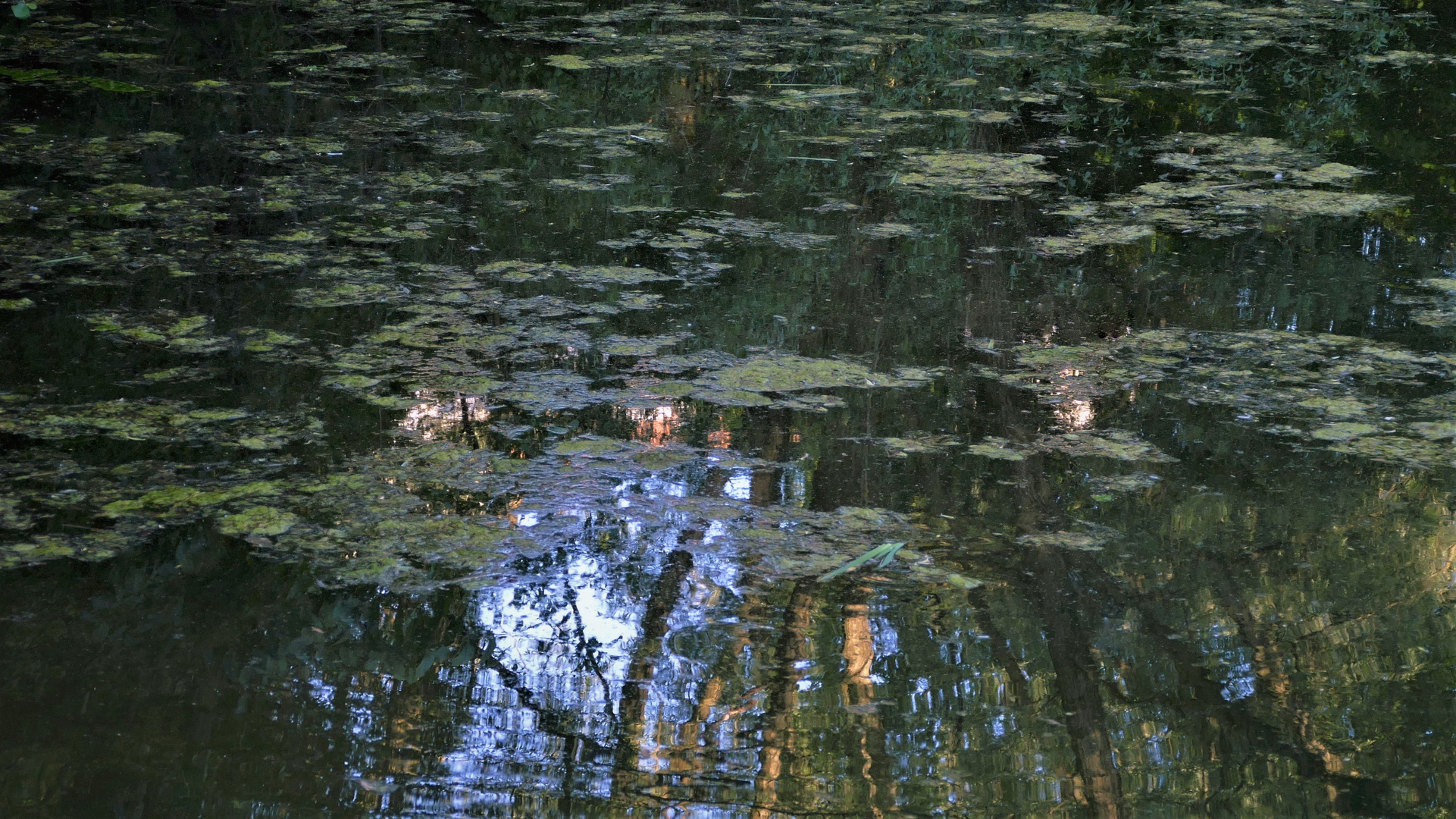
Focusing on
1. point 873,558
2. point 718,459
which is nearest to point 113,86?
point 718,459

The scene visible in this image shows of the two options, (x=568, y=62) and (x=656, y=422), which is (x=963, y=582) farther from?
(x=568, y=62)

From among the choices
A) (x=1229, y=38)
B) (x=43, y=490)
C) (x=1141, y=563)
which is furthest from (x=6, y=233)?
(x=1229, y=38)

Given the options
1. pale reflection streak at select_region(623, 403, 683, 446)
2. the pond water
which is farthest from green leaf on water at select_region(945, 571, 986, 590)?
pale reflection streak at select_region(623, 403, 683, 446)

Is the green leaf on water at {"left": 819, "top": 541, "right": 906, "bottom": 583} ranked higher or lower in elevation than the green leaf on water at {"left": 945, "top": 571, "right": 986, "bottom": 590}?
higher

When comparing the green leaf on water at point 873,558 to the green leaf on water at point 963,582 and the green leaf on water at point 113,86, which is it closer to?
the green leaf on water at point 963,582

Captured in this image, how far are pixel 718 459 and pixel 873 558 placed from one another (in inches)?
15.7

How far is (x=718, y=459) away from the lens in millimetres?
2398

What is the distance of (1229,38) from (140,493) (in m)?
5.03

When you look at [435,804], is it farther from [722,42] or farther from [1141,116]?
[722,42]

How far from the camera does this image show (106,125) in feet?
13.7

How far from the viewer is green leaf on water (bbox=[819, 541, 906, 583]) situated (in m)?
2.07

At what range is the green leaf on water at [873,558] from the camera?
2.07 meters

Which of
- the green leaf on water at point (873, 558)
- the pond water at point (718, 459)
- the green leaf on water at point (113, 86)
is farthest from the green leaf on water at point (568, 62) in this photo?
the green leaf on water at point (873, 558)

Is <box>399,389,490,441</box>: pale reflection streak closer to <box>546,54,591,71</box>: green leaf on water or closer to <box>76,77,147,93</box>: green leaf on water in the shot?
<box>76,77,147,93</box>: green leaf on water
